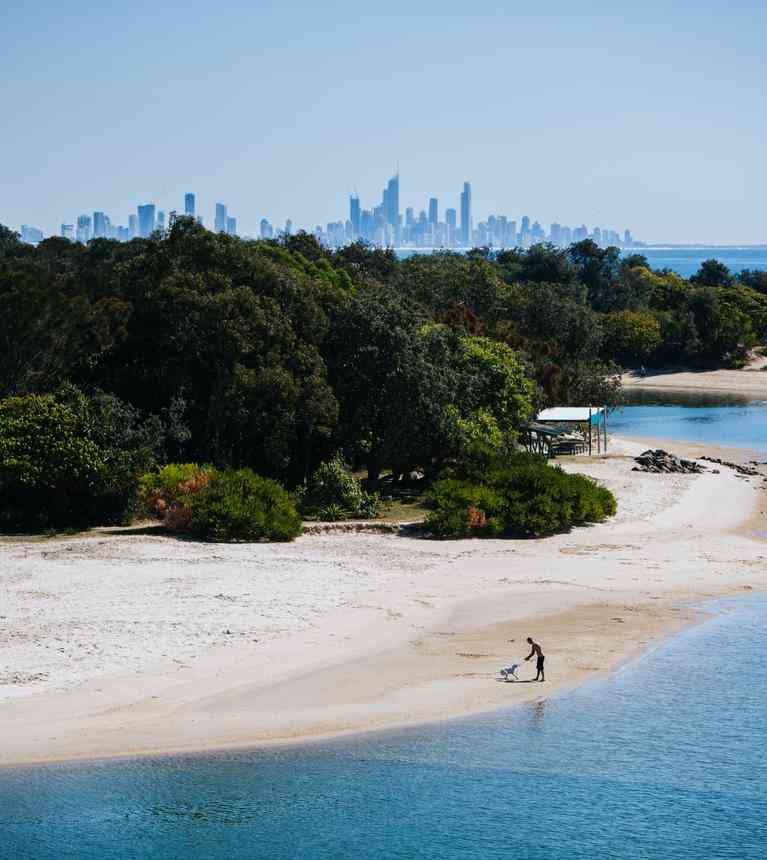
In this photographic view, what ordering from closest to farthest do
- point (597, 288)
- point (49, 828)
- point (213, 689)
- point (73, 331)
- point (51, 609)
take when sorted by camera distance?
point (49, 828), point (213, 689), point (51, 609), point (73, 331), point (597, 288)

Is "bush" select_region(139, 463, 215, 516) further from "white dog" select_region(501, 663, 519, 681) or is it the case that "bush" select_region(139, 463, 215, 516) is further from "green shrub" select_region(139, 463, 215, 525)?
"white dog" select_region(501, 663, 519, 681)

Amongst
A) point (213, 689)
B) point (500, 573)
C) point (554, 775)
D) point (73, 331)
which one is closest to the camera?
point (554, 775)

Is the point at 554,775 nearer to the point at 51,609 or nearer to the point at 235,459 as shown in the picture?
the point at 51,609

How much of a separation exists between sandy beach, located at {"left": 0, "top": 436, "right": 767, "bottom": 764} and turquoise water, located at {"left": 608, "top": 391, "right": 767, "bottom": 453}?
3289 centimetres

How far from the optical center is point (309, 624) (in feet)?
98.3

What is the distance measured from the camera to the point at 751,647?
30297 millimetres

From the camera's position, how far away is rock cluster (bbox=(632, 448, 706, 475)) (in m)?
56.4

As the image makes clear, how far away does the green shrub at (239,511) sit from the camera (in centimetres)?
3803

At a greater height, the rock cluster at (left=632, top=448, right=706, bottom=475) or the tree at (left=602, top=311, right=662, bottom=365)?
the tree at (left=602, top=311, right=662, bottom=365)

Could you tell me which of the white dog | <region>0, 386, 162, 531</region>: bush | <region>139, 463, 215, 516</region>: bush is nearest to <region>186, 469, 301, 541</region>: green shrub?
<region>139, 463, 215, 516</region>: bush

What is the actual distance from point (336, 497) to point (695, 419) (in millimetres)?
49225

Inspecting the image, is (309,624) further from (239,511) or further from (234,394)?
(234,394)

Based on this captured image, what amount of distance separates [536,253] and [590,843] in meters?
124

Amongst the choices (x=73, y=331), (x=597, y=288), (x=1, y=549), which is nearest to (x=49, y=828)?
(x=1, y=549)
